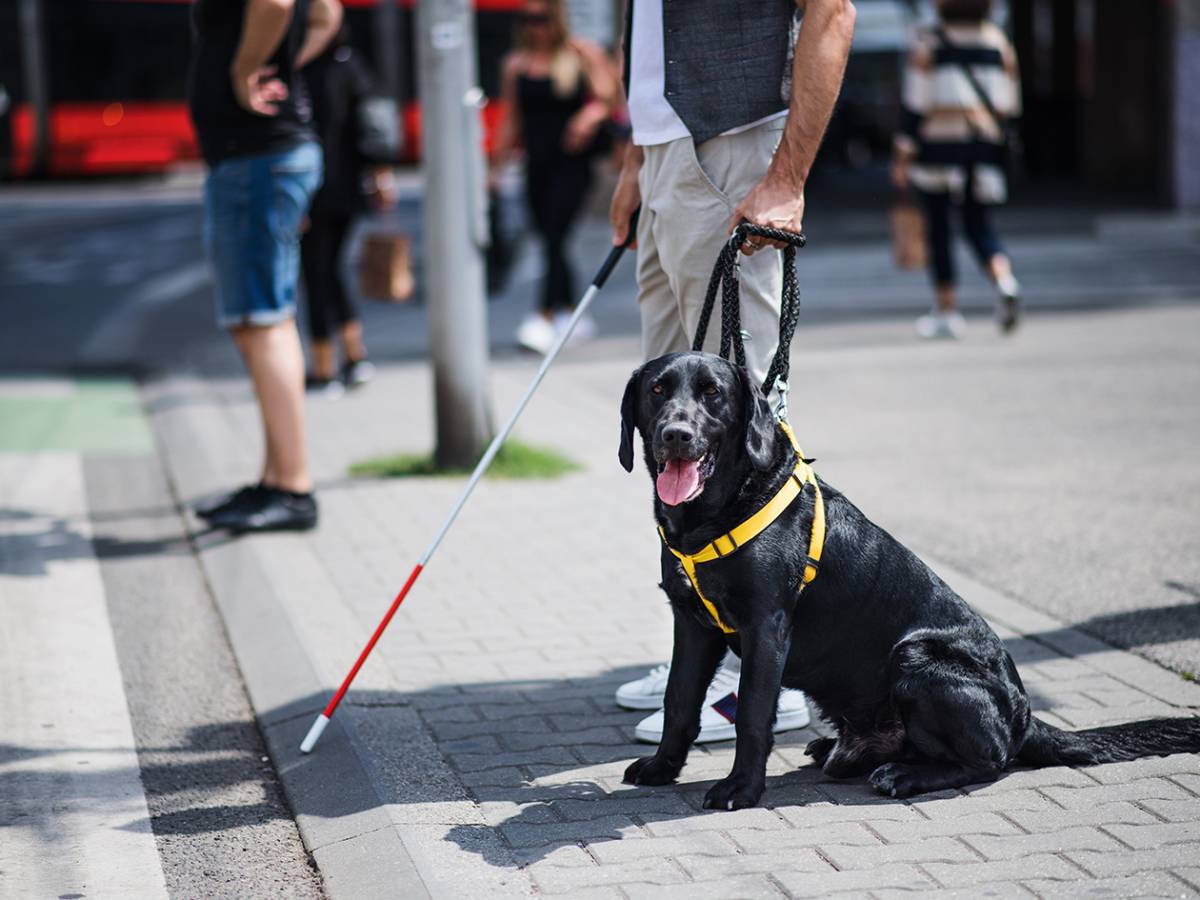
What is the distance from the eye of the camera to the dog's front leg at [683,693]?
151 inches

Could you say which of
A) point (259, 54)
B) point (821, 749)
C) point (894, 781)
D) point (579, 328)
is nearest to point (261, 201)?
point (259, 54)

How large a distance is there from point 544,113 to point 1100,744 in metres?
7.42

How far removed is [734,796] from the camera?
12.1 feet

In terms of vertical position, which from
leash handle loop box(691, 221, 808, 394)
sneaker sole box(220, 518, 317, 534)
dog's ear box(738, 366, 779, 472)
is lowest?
sneaker sole box(220, 518, 317, 534)

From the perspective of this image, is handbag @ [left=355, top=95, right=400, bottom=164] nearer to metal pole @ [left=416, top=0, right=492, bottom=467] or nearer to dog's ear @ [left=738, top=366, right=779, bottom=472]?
metal pole @ [left=416, top=0, right=492, bottom=467]

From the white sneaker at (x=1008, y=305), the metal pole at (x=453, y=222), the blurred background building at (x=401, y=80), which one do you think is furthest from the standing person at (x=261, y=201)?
the blurred background building at (x=401, y=80)

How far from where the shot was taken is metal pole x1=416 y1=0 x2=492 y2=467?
723cm

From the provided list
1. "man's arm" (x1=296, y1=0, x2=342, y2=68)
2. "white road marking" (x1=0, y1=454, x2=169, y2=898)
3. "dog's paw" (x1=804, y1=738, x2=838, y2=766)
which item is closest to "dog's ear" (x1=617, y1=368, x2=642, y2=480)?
"dog's paw" (x1=804, y1=738, x2=838, y2=766)

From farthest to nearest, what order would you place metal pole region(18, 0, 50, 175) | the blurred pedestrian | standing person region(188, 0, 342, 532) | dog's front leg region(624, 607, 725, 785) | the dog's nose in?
metal pole region(18, 0, 50, 175), the blurred pedestrian, standing person region(188, 0, 342, 532), dog's front leg region(624, 607, 725, 785), the dog's nose

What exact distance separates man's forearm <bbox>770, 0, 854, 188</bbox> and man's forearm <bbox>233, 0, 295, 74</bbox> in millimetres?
2616

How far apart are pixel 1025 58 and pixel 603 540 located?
2495cm

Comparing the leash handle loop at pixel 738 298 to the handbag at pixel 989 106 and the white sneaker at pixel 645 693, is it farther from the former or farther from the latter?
the handbag at pixel 989 106

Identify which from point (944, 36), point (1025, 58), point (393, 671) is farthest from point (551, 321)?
point (1025, 58)

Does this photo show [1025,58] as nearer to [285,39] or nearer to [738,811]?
[285,39]
